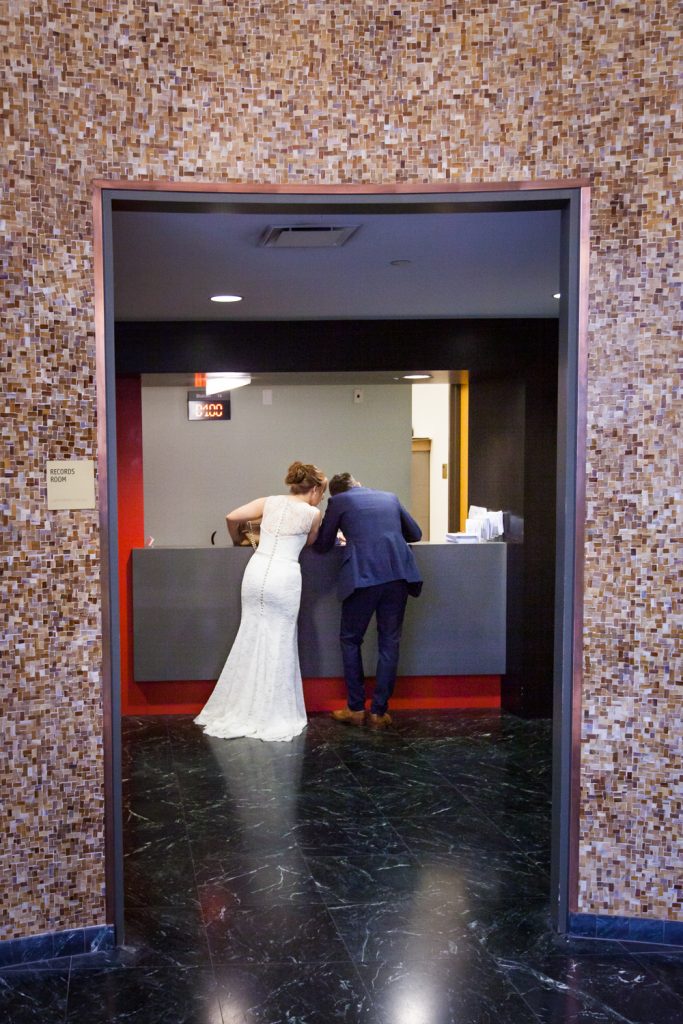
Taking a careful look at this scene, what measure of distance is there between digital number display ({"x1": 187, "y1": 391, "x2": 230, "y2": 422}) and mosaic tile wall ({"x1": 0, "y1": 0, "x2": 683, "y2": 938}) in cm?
617

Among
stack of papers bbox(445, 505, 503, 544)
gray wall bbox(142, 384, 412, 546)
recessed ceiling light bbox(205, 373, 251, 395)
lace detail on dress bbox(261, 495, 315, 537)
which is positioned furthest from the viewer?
gray wall bbox(142, 384, 412, 546)

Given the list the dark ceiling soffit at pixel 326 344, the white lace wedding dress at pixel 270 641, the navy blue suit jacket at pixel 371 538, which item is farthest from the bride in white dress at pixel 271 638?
the dark ceiling soffit at pixel 326 344

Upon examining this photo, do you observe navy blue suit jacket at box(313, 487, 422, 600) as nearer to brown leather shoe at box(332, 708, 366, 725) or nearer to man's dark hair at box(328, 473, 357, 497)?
man's dark hair at box(328, 473, 357, 497)

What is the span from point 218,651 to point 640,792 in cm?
340

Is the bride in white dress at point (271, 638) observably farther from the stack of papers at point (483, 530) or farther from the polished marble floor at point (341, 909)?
the stack of papers at point (483, 530)

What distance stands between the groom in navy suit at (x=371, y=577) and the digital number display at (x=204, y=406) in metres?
3.49

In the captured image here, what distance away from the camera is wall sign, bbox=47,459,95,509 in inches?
118

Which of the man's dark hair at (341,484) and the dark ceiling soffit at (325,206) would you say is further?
the man's dark hair at (341,484)

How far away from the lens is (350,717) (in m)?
5.98

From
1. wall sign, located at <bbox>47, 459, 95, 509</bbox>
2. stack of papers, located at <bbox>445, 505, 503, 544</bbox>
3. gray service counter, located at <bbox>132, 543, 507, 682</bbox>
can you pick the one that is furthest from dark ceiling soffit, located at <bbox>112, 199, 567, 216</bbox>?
stack of papers, located at <bbox>445, 505, 503, 544</bbox>

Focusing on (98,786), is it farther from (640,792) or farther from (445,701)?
(445,701)

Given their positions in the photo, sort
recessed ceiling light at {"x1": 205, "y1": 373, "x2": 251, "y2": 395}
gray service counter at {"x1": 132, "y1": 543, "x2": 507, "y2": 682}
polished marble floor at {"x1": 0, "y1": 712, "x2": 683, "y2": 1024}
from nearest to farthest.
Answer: polished marble floor at {"x1": 0, "y1": 712, "x2": 683, "y2": 1024} → gray service counter at {"x1": 132, "y1": 543, "x2": 507, "y2": 682} → recessed ceiling light at {"x1": 205, "y1": 373, "x2": 251, "y2": 395}

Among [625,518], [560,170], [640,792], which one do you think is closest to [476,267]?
[560,170]

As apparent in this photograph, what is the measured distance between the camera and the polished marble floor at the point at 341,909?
278cm
